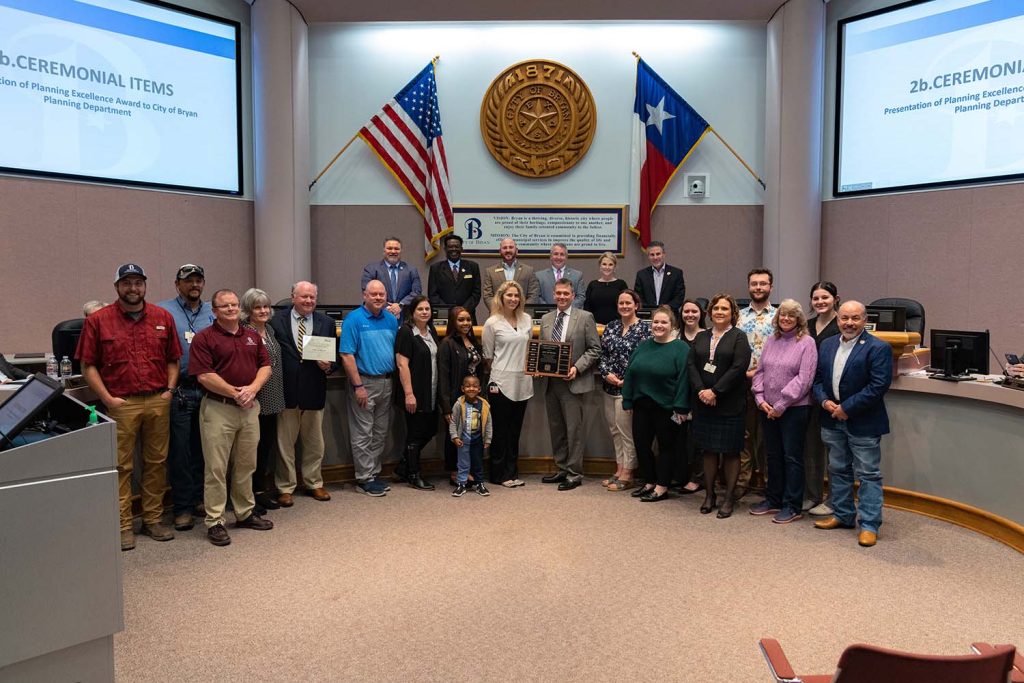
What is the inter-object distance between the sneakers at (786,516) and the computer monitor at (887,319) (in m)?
1.46

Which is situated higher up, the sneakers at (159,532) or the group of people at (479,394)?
the group of people at (479,394)

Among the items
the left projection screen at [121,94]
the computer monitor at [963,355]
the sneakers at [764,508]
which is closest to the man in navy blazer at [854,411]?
the sneakers at [764,508]

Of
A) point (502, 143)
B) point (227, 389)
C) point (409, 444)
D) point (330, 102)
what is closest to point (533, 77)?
point (502, 143)

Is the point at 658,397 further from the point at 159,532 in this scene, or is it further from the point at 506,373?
the point at 159,532

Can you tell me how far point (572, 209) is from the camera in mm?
8547

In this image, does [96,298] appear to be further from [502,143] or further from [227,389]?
[502,143]

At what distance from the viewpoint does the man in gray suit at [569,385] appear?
589 centimetres

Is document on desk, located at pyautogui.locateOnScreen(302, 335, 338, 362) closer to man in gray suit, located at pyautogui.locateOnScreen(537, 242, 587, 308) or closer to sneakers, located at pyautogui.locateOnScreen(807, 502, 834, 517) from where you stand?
man in gray suit, located at pyautogui.locateOnScreen(537, 242, 587, 308)

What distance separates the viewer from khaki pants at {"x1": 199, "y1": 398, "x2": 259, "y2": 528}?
15.1 ft

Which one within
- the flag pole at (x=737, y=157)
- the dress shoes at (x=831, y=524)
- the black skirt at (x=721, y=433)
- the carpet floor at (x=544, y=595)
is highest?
the flag pole at (x=737, y=157)

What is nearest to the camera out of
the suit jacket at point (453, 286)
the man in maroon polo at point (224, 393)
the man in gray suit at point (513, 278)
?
the man in maroon polo at point (224, 393)

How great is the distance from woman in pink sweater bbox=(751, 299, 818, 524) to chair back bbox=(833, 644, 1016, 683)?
337cm

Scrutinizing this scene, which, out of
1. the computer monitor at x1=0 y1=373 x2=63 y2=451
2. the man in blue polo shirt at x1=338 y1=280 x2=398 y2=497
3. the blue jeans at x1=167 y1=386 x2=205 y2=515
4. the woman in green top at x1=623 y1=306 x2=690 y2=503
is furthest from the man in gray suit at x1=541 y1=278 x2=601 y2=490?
the computer monitor at x1=0 y1=373 x2=63 y2=451

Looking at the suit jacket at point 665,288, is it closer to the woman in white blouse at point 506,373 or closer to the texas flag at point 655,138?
the texas flag at point 655,138
